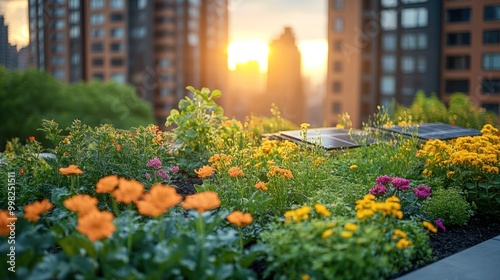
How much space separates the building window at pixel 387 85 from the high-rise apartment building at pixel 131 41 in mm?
28275

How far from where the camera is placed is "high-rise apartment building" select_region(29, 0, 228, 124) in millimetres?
68875

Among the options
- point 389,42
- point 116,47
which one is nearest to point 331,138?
point 389,42

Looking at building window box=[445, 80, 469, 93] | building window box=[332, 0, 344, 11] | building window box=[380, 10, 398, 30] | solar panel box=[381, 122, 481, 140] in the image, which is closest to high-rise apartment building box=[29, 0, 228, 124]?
building window box=[332, 0, 344, 11]

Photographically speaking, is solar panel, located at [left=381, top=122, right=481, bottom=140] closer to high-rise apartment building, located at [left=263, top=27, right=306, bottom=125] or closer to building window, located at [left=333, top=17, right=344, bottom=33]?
building window, located at [left=333, top=17, right=344, bottom=33]

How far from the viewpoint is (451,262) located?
4770mm

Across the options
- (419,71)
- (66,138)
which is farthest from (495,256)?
(419,71)

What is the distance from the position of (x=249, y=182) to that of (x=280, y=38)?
403 feet

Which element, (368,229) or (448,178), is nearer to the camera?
(368,229)

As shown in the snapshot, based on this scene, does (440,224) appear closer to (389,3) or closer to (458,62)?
(458,62)

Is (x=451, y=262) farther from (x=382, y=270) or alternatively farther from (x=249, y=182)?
(x=249, y=182)

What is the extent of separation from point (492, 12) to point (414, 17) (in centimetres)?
666

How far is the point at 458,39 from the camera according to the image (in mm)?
45625

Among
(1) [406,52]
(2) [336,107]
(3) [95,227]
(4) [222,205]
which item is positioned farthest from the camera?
(2) [336,107]

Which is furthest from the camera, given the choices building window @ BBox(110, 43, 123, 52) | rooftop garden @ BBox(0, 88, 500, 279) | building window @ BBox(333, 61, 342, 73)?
building window @ BBox(110, 43, 123, 52)
